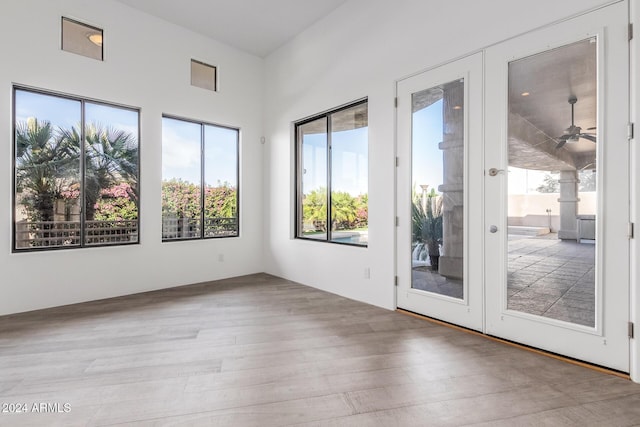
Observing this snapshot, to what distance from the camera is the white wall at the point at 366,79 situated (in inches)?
115

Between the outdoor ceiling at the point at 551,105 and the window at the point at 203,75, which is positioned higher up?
the window at the point at 203,75

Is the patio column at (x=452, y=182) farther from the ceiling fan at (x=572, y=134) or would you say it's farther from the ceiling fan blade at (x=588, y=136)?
the ceiling fan blade at (x=588, y=136)

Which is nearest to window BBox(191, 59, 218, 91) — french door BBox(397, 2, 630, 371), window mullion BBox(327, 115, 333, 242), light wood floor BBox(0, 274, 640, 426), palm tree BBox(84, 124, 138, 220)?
palm tree BBox(84, 124, 138, 220)

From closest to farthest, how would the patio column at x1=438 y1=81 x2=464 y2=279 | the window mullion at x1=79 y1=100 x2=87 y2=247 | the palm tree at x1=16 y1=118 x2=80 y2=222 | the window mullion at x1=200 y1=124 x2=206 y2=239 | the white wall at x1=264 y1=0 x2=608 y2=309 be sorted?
the white wall at x1=264 y1=0 x2=608 y2=309 → the patio column at x1=438 y1=81 x2=464 y2=279 → the palm tree at x1=16 y1=118 x2=80 y2=222 → the window mullion at x1=79 y1=100 x2=87 y2=247 → the window mullion at x1=200 y1=124 x2=206 y2=239

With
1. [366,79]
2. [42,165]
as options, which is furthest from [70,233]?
[366,79]

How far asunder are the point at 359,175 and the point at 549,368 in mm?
2826

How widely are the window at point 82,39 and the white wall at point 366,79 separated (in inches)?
100

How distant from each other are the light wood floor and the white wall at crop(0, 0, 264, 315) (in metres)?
0.62

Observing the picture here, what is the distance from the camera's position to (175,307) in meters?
3.80

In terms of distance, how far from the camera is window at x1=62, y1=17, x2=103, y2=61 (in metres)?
3.87

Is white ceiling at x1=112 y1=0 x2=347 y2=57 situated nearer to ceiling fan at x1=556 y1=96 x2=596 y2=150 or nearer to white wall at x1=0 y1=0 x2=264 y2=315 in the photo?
white wall at x1=0 y1=0 x2=264 y2=315

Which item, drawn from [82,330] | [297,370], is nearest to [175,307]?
[82,330]

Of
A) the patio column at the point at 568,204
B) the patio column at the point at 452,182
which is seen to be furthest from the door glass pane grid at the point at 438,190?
the patio column at the point at 568,204

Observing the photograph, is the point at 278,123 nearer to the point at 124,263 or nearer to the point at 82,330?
the point at 124,263
